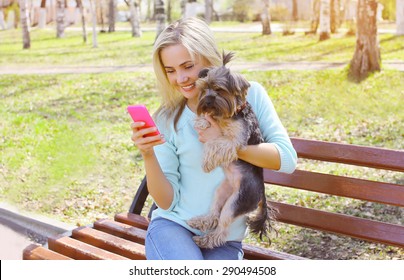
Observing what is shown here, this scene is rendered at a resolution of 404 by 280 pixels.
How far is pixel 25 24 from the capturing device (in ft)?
35.8

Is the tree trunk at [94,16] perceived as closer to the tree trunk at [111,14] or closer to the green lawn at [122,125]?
the tree trunk at [111,14]

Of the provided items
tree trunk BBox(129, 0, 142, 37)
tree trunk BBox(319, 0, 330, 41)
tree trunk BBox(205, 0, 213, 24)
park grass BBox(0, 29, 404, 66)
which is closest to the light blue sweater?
park grass BBox(0, 29, 404, 66)

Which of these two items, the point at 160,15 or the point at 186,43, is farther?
the point at 160,15

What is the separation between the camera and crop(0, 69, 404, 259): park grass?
562 cm

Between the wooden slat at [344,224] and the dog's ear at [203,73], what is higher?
the dog's ear at [203,73]

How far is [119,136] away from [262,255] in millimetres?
5094

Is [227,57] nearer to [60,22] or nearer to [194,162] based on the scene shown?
[194,162]

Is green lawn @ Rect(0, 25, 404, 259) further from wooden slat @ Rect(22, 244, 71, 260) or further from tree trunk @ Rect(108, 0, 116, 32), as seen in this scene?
wooden slat @ Rect(22, 244, 71, 260)

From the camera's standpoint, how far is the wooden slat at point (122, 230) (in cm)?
368

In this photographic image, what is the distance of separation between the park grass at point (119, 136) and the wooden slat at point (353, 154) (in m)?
1.59

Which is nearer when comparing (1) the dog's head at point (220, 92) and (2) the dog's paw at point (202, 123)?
(1) the dog's head at point (220, 92)

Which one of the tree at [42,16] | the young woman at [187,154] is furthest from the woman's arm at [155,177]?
the tree at [42,16]

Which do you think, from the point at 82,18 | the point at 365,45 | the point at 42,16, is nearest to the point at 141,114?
the point at 365,45
